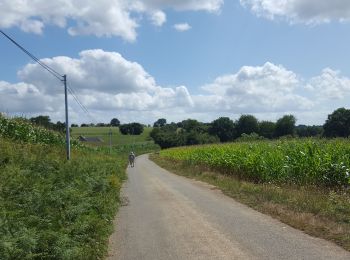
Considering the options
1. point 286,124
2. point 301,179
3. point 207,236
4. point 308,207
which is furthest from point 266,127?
point 207,236

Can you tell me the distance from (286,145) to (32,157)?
42.7 feet

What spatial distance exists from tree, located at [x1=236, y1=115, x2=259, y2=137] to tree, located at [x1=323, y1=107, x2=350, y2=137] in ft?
179

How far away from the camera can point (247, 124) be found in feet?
318

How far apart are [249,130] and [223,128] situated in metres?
19.6

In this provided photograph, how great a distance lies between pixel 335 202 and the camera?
1320cm

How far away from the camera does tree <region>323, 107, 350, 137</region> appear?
3303 centimetres

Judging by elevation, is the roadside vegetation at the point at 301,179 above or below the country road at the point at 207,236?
above

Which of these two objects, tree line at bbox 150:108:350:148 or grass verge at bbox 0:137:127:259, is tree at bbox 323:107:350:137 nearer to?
tree line at bbox 150:108:350:148

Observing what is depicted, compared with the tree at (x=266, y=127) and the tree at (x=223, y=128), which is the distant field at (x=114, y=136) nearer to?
the tree at (x=223, y=128)

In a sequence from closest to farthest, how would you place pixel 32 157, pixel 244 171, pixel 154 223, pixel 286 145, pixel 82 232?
pixel 82 232 → pixel 154 223 → pixel 32 157 → pixel 286 145 → pixel 244 171

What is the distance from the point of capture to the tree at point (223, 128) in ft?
360

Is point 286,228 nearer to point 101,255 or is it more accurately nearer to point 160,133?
point 101,255

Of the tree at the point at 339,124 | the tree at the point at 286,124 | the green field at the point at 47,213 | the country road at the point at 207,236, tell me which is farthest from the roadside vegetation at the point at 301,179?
the tree at the point at 286,124

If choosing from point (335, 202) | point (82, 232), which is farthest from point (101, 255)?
point (335, 202)
